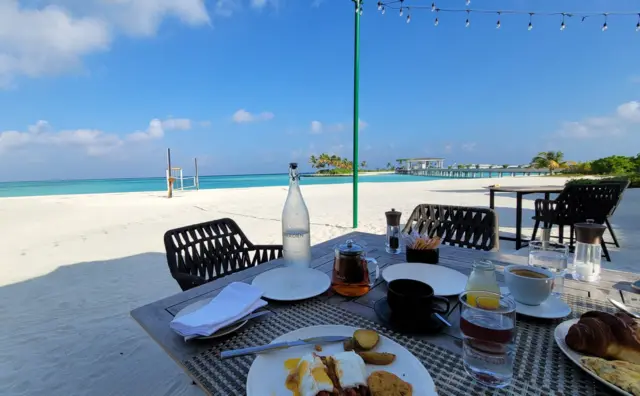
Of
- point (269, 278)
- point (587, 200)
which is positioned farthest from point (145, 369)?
point (587, 200)

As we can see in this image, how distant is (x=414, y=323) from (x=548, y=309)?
14.0 inches

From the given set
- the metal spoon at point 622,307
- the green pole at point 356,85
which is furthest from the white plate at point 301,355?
the green pole at point 356,85

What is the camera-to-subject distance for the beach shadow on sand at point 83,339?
1.38 m

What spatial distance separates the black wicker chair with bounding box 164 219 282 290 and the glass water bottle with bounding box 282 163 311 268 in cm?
49

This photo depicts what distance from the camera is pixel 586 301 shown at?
766 mm

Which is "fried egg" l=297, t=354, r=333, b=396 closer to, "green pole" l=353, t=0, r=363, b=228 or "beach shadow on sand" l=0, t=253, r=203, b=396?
"beach shadow on sand" l=0, t=253, r=203, b=396

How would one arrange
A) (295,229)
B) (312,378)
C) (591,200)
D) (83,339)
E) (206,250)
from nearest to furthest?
1. (312,378)
2. (295,229)
3. (206,250)
4. (83,339)
5. (591,200)

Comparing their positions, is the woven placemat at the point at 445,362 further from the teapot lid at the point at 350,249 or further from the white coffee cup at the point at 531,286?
the teapot lid at the point at 350,249

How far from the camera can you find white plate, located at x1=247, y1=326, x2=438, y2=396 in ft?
1.50

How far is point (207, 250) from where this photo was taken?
5.09 ft

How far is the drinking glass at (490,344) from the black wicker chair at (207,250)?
1130mm

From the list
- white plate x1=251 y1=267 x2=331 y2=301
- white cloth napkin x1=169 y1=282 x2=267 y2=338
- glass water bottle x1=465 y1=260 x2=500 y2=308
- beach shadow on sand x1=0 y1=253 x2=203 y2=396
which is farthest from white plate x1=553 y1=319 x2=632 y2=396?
beach shadow on sand x1=0 y1=253 x2=203 y2=396

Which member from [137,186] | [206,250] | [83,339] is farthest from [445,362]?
[137,186]

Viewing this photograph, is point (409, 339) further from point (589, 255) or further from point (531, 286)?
point (589, 255)
